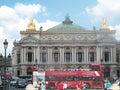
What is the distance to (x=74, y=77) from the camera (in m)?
86.1

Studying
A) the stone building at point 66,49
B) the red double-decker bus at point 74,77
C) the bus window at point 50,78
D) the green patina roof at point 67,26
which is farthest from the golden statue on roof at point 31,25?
the bus window at point 50,78

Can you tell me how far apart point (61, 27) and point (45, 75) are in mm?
102899

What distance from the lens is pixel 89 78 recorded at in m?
85.9

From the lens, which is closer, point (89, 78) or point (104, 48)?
point (89, 78)

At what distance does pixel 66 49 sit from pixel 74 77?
87.5 metres

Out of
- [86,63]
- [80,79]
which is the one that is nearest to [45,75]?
[80,79]

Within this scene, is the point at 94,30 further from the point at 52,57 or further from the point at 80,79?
the point at 80,79

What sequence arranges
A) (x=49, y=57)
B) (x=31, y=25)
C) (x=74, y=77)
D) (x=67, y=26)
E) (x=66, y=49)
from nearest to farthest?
(x=74, y=77)
(x=49, y=57)
(x=66, y=49)
(x=31, y=25)
(x=67, y=26)

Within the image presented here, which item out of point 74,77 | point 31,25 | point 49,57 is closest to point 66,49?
point 49,57

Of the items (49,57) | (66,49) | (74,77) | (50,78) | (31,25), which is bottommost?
(50,78)

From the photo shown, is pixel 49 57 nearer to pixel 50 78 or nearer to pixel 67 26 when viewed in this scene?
pixel 67 26

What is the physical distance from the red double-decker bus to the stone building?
8311cm

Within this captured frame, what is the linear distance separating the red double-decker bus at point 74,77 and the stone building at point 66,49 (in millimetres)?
83113

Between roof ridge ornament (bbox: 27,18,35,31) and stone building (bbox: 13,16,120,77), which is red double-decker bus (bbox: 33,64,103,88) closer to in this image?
stone building (bbox: 13,16,120,77)
